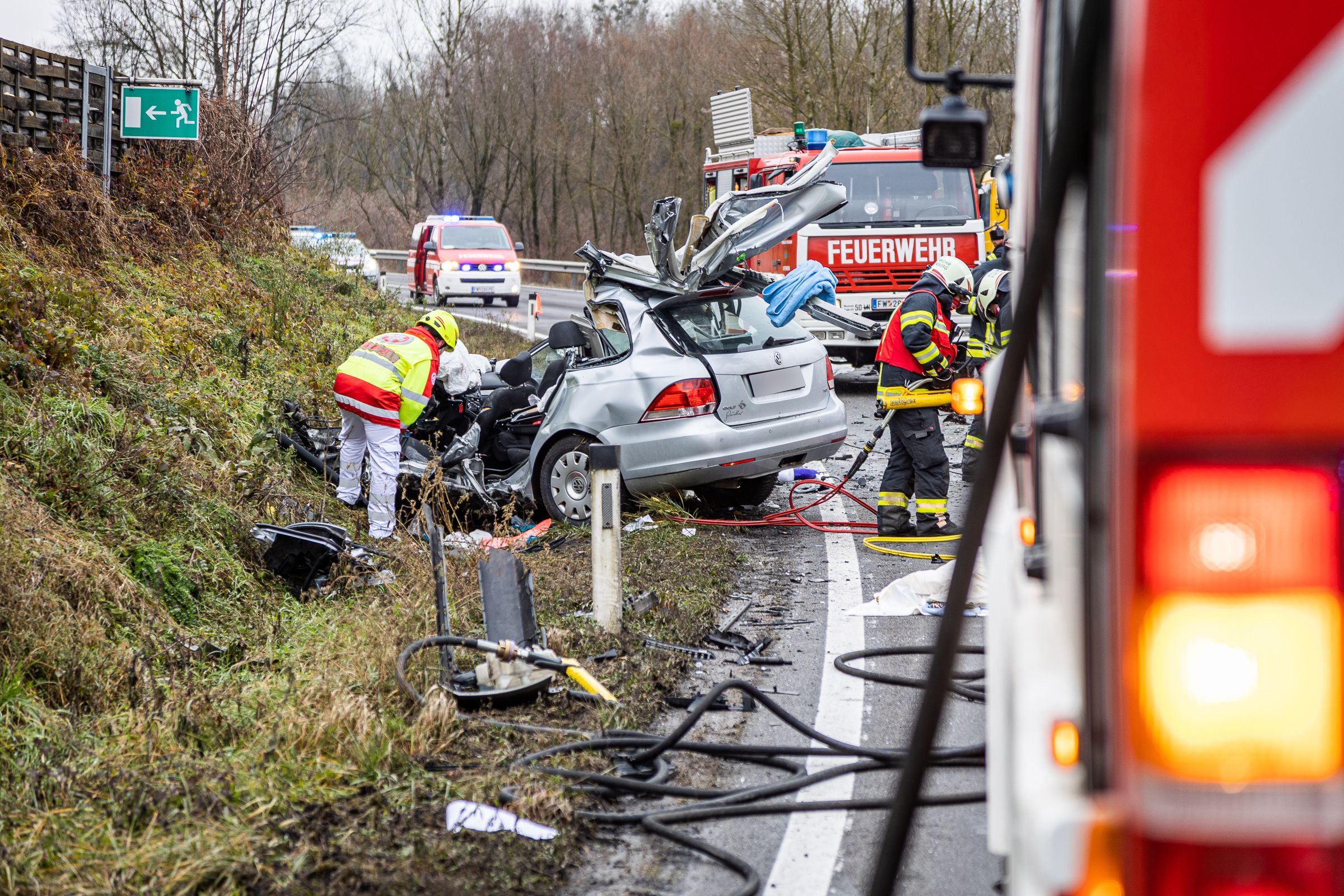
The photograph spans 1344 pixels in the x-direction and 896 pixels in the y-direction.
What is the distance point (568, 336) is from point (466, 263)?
17.5 meters

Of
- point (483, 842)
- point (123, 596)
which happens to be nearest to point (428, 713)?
point (483, 842)

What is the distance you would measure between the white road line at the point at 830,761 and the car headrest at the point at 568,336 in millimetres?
2409

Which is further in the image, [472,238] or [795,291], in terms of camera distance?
[472,238]

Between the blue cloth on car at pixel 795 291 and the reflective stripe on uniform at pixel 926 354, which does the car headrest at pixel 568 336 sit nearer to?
the blue cloth on car at pixel 795 291

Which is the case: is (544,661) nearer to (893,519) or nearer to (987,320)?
(893,519)

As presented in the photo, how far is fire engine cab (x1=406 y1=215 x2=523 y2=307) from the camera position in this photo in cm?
2556

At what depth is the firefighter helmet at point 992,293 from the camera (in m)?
8.59

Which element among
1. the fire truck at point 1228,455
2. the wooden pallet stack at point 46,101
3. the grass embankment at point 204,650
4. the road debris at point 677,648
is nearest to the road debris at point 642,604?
the grass embankment at point 204,650

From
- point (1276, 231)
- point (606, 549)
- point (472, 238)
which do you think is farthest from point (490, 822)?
point (472, 238)

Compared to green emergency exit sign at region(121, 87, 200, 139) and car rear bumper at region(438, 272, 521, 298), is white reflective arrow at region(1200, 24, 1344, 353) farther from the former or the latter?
car rear bumper at region(438, 272, 521, 298)

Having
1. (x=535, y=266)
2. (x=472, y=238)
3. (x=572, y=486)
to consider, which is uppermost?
(x=535, y=266)

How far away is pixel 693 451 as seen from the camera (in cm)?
773

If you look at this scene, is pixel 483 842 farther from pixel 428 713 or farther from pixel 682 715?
pixel 682 715

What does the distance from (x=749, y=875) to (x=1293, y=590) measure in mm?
2294
